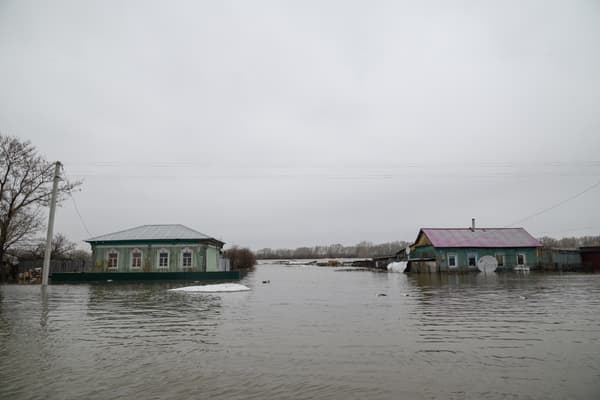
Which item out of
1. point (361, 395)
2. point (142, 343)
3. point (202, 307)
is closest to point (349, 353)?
point (361, 395)

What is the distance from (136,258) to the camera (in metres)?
36.7

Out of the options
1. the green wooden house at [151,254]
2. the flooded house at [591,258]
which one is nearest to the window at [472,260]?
the flooded house at [591,258]

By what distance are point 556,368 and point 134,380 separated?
7.05 m

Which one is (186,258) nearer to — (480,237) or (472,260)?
(472,260)

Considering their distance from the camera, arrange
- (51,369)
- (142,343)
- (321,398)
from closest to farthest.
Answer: (321,398), (51,369), (142,343)

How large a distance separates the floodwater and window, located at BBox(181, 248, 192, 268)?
22993 mm

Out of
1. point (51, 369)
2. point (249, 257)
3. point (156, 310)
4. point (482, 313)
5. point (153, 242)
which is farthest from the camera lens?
point (249, 257)

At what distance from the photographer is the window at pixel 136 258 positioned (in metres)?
36.6

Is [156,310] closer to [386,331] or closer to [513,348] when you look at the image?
[386,331]

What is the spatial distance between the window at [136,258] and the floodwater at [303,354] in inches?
930

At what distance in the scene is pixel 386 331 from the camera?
9734mm

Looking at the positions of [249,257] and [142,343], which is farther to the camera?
[249,257]

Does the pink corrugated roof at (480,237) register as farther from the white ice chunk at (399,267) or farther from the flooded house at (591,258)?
the flooded house at (591,258)

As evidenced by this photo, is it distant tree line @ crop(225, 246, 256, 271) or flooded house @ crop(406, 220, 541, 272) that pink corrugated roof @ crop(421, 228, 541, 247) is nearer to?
flooded house @ crop(406, 220, 541, 272)
